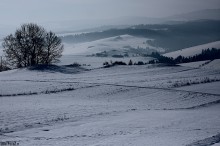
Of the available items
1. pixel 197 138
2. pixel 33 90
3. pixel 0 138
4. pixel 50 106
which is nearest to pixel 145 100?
pixel 50 106

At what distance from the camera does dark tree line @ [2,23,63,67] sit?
245 feet

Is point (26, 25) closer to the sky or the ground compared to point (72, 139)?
closer to the sky

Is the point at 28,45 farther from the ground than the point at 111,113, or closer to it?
farther from the ground

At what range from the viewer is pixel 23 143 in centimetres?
1878

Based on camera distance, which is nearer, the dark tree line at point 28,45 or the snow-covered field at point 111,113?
the snow-covered field at point 111,113

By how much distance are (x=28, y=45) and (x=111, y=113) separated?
49.9 meters

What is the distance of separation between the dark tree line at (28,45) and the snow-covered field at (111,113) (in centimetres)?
2512

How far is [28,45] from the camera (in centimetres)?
7481

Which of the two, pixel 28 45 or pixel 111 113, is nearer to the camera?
pixel 111 113

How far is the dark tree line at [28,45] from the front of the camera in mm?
74750

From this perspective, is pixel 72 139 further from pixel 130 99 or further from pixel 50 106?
pixel 130 99

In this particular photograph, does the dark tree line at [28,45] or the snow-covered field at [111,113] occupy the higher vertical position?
the dark tree line at [28,45]

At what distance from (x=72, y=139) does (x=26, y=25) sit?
59680mm

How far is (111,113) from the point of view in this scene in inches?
1152
